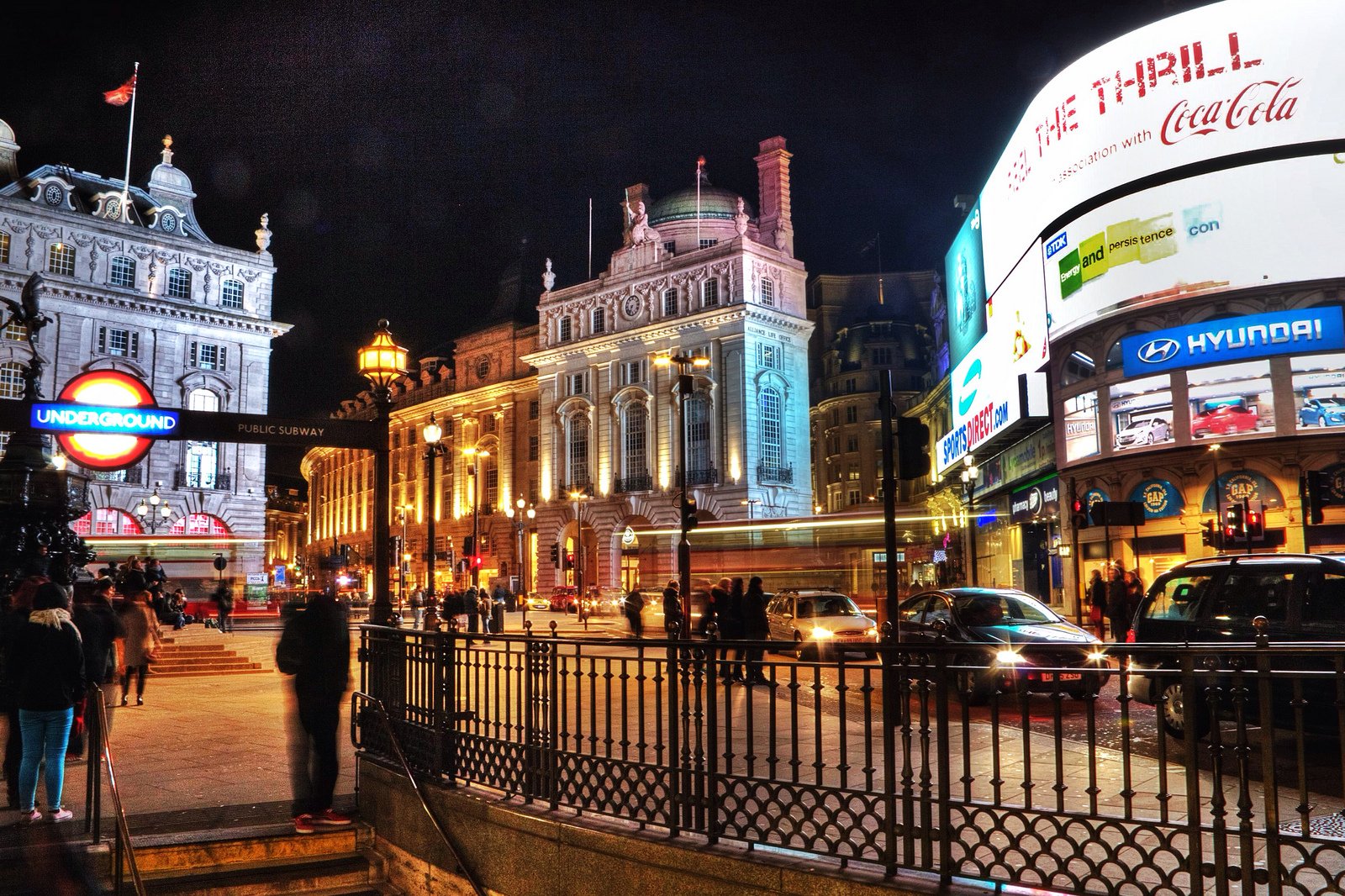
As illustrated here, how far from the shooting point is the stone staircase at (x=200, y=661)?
21263mm

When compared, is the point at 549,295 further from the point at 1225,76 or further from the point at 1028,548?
the point at 1225,76

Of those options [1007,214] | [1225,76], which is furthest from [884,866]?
[1007,214]

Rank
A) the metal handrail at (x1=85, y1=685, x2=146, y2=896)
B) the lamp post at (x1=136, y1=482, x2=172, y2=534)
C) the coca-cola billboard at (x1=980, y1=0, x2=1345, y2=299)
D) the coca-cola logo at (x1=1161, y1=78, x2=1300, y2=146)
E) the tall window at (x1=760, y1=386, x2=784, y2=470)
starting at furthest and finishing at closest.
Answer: the tall window at (x1=760, y1=386, x2=784, y2=470) → the lamp post at (x1=136, y1=482, x2=172, y2=534) → the coca-cola logo at (x1=1161, y1=78, x2=1300, y2=146) → the coca-cola billboard at (x1=980, y1=0, x2=1345, y2=299) → the metal handrail at (x1=85, y1=685, x2=146, y2=896)

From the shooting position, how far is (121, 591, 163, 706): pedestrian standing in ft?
49.4

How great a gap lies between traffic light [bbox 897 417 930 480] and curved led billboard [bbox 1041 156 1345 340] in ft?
80.3

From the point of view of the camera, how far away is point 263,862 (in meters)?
7.41

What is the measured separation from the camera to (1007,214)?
3997 cm

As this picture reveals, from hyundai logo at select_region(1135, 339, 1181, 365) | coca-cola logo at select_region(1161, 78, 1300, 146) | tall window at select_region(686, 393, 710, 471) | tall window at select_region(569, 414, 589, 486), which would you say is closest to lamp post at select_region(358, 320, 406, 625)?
hyundai logo at select_region(1135, 339, 1181, 365)

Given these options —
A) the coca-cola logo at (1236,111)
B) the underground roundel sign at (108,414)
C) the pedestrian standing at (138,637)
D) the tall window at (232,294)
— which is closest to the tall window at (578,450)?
the tall window at (232,294)

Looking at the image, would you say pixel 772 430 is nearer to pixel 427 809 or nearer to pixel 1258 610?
pixel 1258 610

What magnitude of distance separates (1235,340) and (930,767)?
29.7 meters

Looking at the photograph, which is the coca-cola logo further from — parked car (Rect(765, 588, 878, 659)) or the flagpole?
the flagpole

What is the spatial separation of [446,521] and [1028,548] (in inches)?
1991

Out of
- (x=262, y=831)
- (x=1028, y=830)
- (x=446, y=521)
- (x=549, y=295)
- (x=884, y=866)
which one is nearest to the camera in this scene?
(x=1028, y=830)
